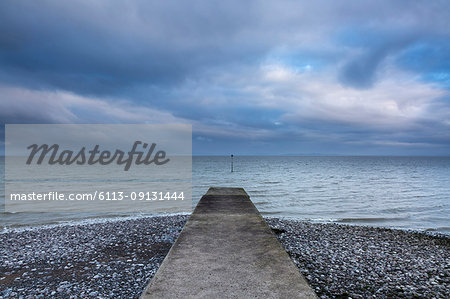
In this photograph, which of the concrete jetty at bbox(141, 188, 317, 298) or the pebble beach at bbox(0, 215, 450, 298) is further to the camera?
the pebble beach at bbox(0, 215, 450, 298)

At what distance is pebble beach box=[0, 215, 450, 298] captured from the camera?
5.95 meters

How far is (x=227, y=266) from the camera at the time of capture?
4.32 metres

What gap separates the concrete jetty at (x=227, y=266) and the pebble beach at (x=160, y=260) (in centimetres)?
167

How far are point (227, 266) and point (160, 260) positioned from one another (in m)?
4.03

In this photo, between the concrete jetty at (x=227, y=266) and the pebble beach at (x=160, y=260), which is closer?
the concrete jetty at (x=227, y=266)

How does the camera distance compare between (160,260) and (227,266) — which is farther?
(160,260)

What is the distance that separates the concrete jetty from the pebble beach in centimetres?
167

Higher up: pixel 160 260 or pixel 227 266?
pixel 227 266

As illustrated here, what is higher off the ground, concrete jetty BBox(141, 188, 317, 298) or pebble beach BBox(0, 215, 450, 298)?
concrete jetty BBox(141, 188, 317, 298)

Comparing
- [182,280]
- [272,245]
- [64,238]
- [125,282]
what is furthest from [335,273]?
[64,238]

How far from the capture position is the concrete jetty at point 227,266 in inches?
137

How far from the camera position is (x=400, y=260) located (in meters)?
8.08

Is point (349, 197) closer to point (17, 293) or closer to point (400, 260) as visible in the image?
point (400, 260)

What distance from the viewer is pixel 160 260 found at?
25.1 feet
